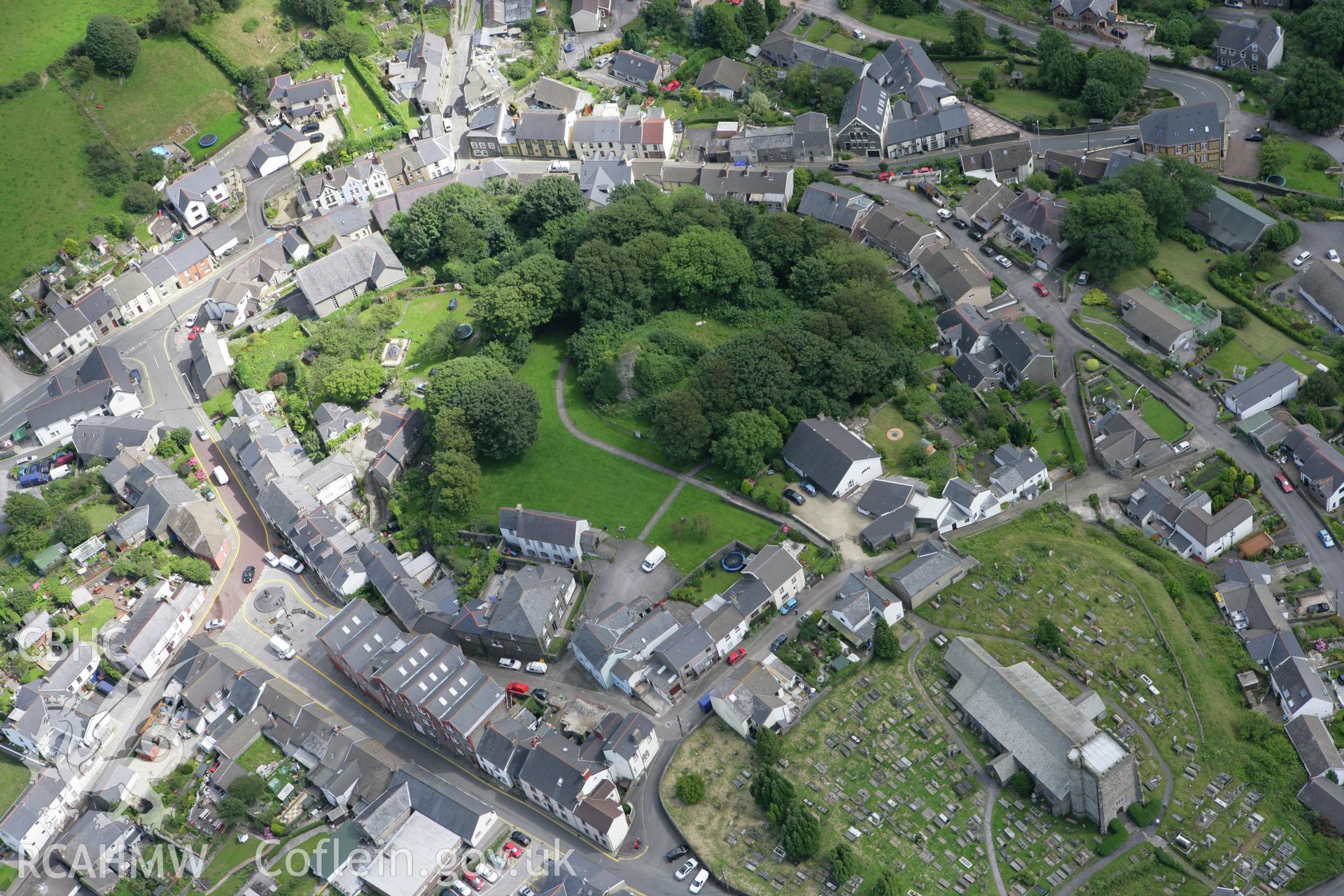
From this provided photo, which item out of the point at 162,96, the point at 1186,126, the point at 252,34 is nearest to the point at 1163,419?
the point at 1186,126

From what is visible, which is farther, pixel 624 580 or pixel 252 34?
pixel 252 34

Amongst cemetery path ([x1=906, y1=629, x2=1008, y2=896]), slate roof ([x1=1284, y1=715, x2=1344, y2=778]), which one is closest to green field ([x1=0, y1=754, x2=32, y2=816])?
cemetery path ([x1=906, y1=629, x2=1008, y2=896])

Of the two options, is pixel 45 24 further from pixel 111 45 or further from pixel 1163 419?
pixel 1163 419

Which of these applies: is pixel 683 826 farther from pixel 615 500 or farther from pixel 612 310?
pixel 612 310

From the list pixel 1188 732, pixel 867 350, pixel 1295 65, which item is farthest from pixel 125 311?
pixel 1295 65

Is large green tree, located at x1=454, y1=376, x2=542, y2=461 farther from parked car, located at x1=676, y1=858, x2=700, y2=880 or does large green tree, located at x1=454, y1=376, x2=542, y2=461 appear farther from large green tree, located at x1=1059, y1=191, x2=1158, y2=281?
large green tree, located at x1=1059, y1=191, x2=1158, y2=281

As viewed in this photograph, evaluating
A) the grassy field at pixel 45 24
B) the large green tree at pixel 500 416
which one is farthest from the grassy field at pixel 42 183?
the large green tree at pixel 500 416
